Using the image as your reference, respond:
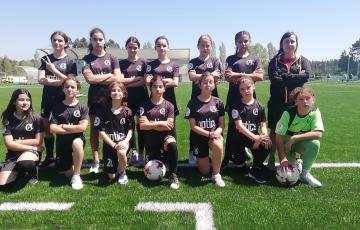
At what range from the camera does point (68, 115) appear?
17.6 feet

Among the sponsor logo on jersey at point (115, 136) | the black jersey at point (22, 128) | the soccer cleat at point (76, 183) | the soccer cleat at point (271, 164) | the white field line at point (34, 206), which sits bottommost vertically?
the white field line at point (34, 206)

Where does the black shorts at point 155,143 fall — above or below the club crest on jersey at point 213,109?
below

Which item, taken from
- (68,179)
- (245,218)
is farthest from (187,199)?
(68,179)

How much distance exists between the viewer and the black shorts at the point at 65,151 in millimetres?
5348

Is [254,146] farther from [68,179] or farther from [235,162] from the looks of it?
[68,179]

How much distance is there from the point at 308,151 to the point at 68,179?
11.4 feet

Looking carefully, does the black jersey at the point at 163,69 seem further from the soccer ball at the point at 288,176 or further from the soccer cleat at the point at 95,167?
the soccer ball at the point at 288,176

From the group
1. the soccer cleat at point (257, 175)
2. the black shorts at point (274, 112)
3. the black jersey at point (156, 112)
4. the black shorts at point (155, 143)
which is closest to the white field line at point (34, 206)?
the black shorts at point (155, 143)

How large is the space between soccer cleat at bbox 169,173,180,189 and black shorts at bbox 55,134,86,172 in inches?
54.2

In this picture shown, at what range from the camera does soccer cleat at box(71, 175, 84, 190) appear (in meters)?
4.96

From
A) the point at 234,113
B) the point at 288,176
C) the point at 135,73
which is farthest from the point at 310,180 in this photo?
the point at 135,73

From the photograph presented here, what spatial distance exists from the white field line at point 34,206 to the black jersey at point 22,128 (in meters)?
1.07

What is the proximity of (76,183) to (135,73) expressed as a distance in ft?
6.83

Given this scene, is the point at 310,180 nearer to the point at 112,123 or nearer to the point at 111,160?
the point at 111,160
